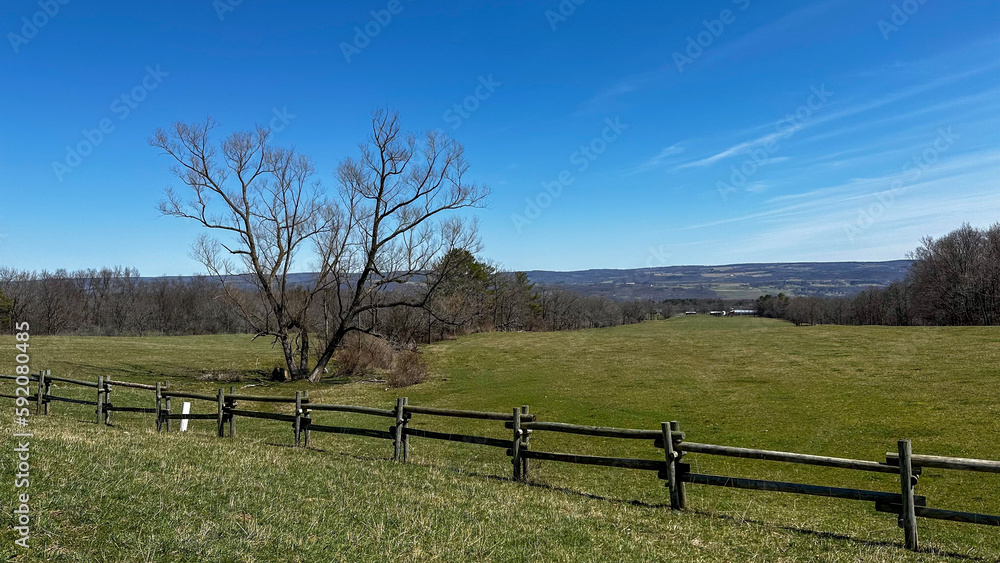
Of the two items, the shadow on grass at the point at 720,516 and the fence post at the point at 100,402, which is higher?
the fence post at the point at 100,402

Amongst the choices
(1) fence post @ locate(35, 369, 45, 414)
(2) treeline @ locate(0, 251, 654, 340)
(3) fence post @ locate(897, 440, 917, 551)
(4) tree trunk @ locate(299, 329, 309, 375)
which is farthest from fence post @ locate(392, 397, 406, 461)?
(2) treeline @ locate(0, 251, 654, 340)

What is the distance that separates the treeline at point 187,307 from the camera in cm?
6378

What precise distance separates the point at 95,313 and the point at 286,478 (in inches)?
3766

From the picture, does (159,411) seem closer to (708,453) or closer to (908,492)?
(708,453)

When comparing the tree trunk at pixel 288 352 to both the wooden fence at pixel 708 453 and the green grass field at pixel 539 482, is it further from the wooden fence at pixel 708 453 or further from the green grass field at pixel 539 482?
the wooden fence at pixel 708 453

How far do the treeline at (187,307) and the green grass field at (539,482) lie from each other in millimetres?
28376

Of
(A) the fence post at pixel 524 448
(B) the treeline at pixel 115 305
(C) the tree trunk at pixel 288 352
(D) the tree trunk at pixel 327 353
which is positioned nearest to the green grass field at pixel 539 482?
(A) the fence post at pixel 524 448

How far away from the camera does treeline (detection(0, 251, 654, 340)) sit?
63.8m

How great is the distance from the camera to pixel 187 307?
94688 mm

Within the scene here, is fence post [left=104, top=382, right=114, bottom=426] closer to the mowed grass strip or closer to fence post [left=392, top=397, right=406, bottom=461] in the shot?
the mowed grass strip

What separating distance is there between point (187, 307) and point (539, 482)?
323 ft

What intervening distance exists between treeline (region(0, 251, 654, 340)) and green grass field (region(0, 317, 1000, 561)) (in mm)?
28376

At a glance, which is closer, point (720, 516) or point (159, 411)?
point (720, 516)

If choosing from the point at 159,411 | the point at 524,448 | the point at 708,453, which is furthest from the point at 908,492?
the point at 159,411
